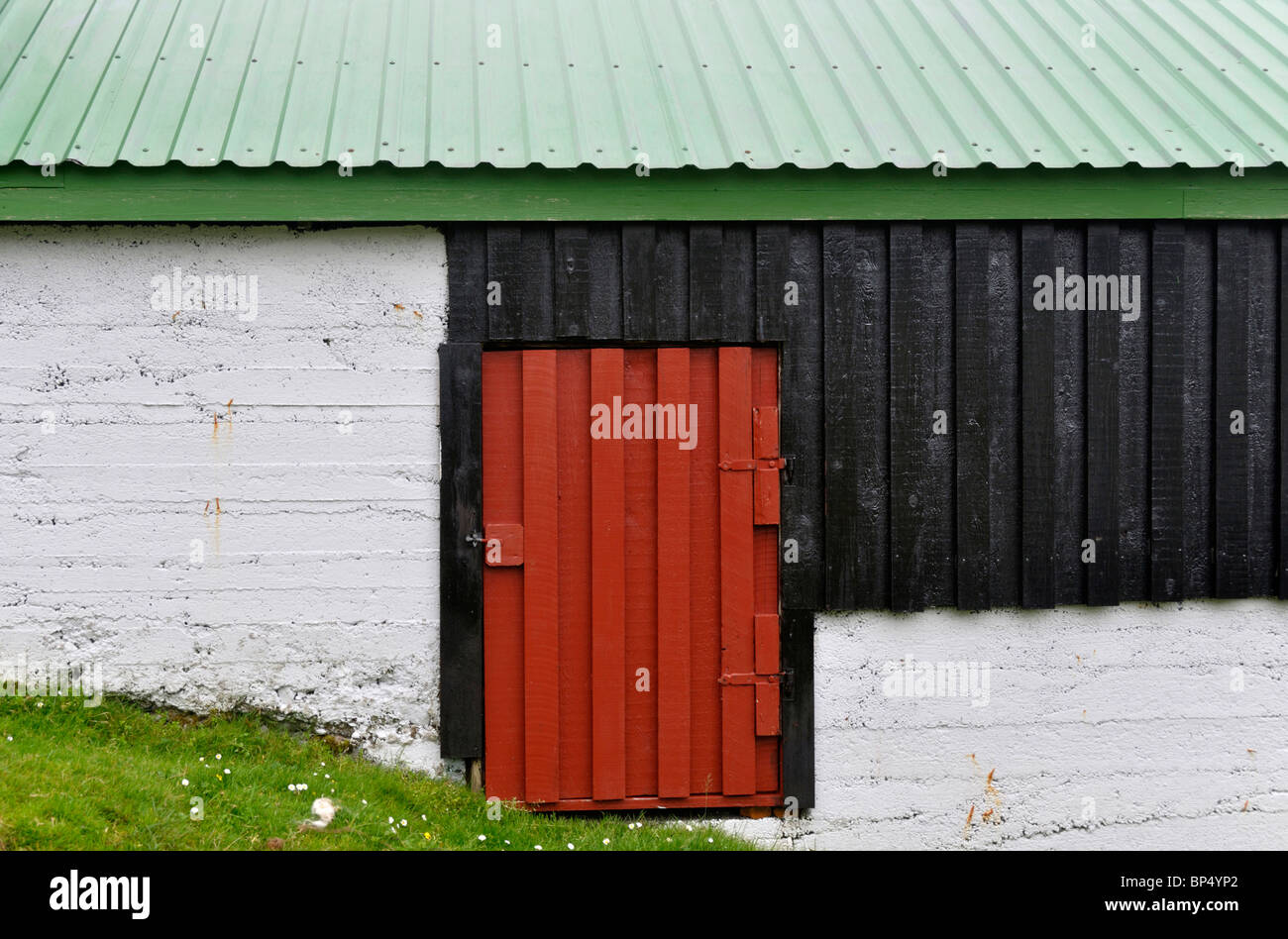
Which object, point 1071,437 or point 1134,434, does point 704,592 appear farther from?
point 1134,434

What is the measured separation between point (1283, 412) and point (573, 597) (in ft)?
12.6

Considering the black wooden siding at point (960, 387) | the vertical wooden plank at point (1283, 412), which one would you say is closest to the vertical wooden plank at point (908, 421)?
the black wooden siding at point (960, 387)

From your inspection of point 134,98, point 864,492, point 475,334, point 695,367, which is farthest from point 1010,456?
point 134,98

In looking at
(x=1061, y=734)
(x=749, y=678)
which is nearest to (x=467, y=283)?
(x=749, y=678)

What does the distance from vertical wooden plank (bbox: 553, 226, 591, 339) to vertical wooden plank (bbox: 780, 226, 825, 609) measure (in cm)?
103

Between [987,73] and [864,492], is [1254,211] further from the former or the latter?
[864,492]

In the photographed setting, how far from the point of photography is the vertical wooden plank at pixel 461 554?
197 inches

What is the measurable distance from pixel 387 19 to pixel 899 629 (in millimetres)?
4504

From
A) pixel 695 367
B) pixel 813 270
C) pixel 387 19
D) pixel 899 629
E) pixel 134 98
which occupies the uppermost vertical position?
pixel 387 19

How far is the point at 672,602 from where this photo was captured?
16.6 ft

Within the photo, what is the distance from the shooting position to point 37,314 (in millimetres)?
4906

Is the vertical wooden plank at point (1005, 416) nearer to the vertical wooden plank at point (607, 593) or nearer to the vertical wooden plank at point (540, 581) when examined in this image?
the vertical wooden plank at point (607, 593)

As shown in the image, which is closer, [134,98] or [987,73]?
[134,98]

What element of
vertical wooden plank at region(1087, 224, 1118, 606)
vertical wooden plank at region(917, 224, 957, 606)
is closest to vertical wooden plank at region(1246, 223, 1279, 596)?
vertical wooden plank at region(1087, 224, 1118, 606)
